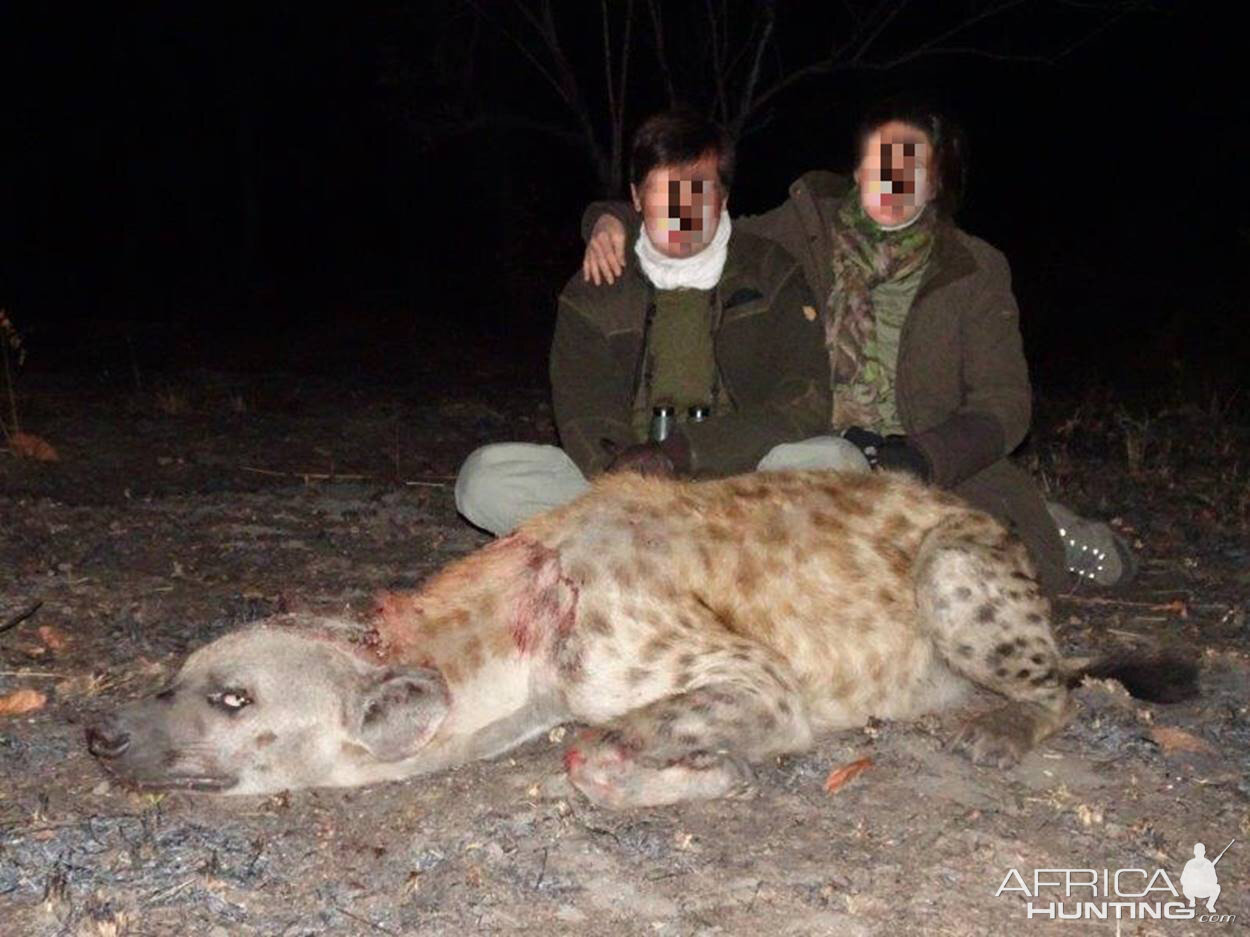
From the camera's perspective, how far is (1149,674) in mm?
3094

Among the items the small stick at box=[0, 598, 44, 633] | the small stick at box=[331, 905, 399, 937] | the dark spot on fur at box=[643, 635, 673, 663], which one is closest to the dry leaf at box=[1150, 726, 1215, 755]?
the dark spot on fur at box=[643, 635, 673, 663]

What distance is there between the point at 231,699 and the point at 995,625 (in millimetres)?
→ 1442

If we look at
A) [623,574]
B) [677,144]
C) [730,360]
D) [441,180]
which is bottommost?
[623,574]

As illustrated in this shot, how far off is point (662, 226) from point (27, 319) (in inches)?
394

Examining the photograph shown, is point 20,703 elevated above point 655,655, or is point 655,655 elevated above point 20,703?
point 655,655

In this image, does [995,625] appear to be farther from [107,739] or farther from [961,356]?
[107,739]

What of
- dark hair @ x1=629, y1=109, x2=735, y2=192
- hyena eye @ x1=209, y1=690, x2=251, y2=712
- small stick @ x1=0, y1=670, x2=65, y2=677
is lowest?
small stick @ x1=0, y1=670, x2=65, y2=677

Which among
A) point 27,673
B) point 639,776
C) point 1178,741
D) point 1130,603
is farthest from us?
point 1130,603

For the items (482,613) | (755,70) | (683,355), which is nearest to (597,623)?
(482,613)

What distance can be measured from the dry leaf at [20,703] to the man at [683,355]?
44.8 inches

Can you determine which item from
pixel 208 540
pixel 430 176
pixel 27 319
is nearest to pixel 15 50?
pixel 430 176

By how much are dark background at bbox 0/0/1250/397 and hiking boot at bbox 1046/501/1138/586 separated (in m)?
4.48

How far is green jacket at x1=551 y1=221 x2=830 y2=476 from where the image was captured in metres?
3.42

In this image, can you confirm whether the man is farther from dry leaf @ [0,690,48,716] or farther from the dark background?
the dark background
